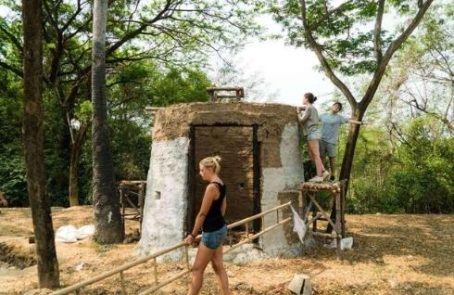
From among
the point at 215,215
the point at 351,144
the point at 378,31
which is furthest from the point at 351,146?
the point at 215,215

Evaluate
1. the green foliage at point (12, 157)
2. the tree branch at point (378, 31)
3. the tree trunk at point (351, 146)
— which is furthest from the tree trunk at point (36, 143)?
the green foliage at point (12, 157)

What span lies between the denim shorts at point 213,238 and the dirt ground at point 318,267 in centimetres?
243

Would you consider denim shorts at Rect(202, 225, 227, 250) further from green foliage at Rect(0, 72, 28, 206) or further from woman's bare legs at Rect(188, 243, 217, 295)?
green foliage at Rect(0, 72, 28, 206)

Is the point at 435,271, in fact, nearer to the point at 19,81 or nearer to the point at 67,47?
the point at 67,47

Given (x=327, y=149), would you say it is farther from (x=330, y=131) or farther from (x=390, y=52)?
(x=390, y=52)

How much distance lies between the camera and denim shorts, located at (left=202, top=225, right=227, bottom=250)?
18.9 ft

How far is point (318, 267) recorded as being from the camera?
30.9 ft

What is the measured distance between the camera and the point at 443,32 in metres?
22.4

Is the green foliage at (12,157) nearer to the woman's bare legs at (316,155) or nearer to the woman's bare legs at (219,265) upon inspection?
the woman's bare legs at (316,155)

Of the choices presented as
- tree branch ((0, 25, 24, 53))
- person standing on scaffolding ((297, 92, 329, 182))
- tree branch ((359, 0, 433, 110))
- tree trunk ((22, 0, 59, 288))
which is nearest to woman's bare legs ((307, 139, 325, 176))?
person standing on scaffolding ((297, 92, 329, 182))

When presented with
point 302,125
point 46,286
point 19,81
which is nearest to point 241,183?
point 302,125

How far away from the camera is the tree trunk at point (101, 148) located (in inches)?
486

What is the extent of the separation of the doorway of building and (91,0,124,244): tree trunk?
8.83ft

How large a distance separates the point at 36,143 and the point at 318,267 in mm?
5617
